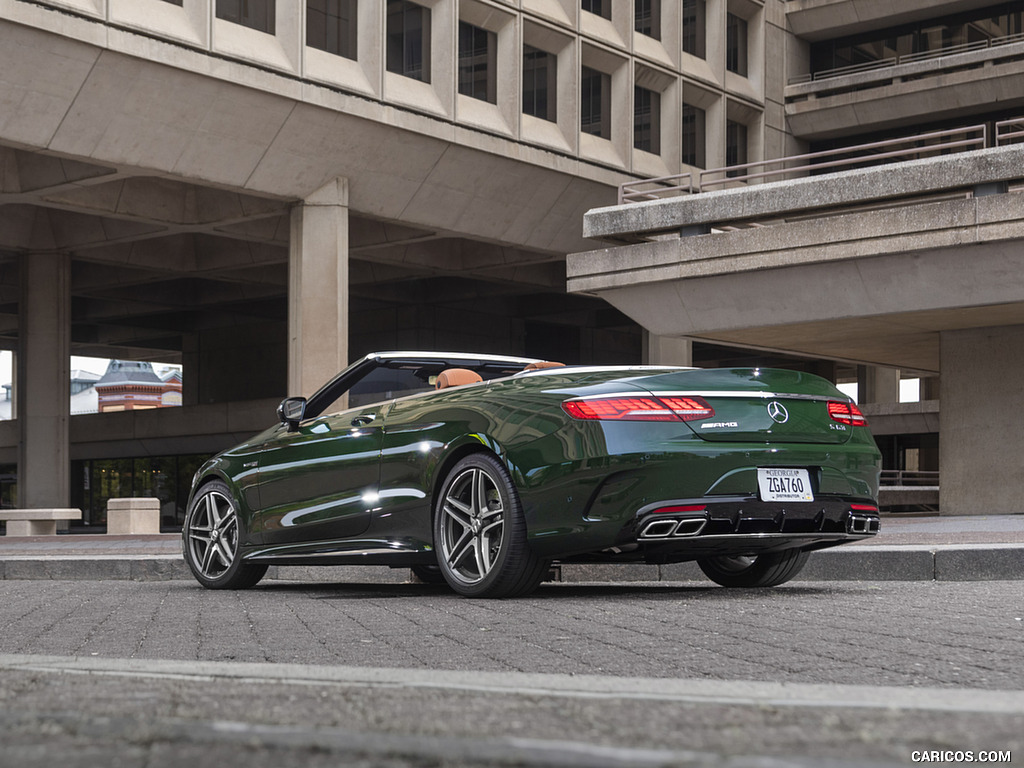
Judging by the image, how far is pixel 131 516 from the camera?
2498 centimetres

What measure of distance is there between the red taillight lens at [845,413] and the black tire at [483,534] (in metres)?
1.70

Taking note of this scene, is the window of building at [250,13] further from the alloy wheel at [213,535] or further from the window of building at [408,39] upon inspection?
the alloy wheel at [213,535]

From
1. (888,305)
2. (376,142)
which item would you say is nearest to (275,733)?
(888,305)

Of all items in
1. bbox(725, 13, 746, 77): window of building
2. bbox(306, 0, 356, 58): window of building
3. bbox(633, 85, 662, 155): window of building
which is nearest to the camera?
bbox(306, 0, 356, 58): window of building

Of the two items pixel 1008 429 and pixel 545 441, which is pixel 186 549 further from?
pixel 1008 429

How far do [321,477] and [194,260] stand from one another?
2683 centimetres

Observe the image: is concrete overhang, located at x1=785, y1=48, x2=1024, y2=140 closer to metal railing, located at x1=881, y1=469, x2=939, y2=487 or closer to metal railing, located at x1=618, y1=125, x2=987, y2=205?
metal railing, located at x1=618, y1=125, x2=987, y2=205

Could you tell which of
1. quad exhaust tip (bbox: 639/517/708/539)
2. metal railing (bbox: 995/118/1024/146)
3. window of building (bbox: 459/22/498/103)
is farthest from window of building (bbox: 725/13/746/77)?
quad exhaust tip (bbox: 639/517/708/539)

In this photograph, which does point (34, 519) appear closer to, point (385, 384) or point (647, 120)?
point (647, 120)

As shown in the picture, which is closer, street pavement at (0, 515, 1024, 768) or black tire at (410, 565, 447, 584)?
street pavement at (0, 515, 1024, 768)

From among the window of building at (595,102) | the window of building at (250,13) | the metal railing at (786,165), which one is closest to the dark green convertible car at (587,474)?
the metal railing at (786,165)

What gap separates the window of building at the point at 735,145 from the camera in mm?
34781

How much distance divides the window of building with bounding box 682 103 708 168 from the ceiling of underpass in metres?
4.32

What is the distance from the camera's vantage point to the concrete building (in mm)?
21969
